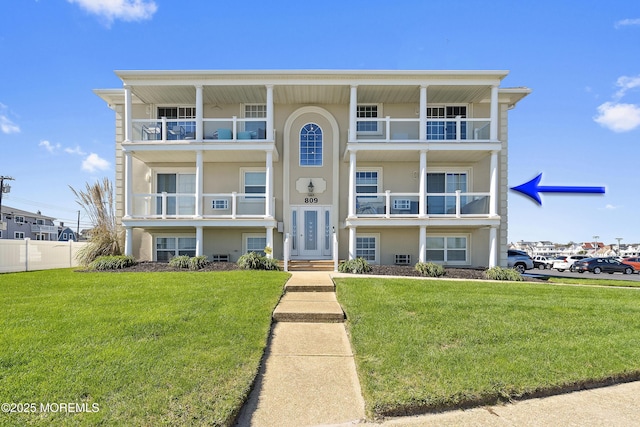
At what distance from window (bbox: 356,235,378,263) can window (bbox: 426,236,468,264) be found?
232cm

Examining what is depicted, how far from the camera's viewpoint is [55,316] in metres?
6.50

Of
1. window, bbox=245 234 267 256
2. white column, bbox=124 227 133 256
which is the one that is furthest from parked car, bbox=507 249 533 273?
white column, bbox=124 227 133 256

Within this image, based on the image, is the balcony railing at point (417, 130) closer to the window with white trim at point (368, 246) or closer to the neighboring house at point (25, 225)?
the window with white trim at point (368, 246)

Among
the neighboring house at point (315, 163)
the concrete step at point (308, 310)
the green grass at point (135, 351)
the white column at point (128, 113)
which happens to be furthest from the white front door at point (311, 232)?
the green grass at point (135, 351)

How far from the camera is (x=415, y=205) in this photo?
51.0 feet

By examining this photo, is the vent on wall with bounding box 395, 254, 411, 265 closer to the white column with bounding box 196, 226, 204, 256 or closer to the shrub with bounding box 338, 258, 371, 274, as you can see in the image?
the shrub with bounding box 338, 258, 371, 274

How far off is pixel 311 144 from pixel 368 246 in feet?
16.9

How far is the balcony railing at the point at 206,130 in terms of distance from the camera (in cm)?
1552

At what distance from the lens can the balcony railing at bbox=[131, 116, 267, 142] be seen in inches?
611

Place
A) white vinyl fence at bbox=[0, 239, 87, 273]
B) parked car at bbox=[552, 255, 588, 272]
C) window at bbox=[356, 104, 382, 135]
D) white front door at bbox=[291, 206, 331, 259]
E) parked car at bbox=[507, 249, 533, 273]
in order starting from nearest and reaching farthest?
white vinyl fence at bbox=[0, 239, 87, 273] < white front door at bbox=[291, 206, 331, 259] < window at bbox=[356, 104, 382, 135] < parked car at bbox=[507, 249, 533, 273] < parked car at bbox=[552, 255, 588, 272]

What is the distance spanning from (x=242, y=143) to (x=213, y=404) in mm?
12317

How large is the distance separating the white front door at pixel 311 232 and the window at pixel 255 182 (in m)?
1.74

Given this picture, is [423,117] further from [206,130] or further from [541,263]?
[541,263]

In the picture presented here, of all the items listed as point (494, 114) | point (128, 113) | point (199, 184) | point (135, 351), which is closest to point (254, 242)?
point (199, 184)
